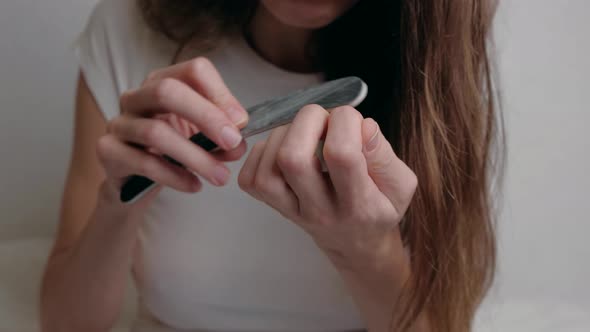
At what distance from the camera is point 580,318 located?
85 centimetres

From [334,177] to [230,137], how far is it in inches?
3.1

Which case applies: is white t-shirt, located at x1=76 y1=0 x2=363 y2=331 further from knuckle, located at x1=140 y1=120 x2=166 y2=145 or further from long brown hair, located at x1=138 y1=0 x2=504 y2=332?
knuckle, located at x1=140 y1=120 x2=166 y2=145

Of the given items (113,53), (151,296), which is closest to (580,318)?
(151,296)

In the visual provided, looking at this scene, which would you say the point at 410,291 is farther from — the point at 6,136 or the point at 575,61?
the point at 6,136

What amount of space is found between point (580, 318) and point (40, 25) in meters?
0.91

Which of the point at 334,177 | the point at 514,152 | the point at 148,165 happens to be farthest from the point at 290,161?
the point at 514,152

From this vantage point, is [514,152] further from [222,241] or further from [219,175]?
[219,175]

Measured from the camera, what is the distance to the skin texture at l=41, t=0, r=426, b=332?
35 cm

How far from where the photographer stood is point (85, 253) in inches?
22.6

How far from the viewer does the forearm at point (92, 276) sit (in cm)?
55

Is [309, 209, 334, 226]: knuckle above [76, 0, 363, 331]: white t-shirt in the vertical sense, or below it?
above

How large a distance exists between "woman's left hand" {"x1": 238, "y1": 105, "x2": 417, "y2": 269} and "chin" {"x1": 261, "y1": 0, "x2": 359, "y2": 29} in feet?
0.61

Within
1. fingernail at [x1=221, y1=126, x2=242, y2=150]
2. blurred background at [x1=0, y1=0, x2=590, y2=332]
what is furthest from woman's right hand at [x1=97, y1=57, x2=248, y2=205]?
blurred background at [x1=0, y1=0, x2=590, y2=332]

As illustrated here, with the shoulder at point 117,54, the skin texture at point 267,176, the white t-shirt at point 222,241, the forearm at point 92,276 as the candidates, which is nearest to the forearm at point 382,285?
the skin texture at point 267,176
